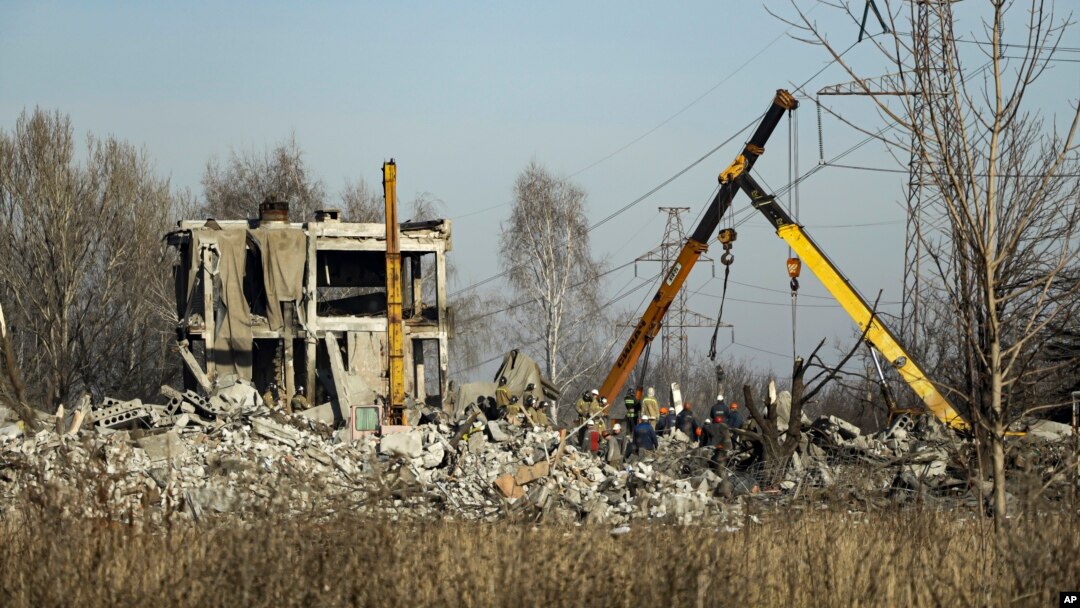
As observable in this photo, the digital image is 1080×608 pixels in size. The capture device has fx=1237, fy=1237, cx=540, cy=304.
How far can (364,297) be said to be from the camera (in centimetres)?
3384

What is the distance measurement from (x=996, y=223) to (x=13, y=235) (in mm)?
39682

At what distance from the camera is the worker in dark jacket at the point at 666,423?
80.0 ft

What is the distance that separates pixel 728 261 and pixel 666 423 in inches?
142

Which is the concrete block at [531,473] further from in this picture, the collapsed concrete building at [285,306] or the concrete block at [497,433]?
the collapsed concrete building at [285,306]

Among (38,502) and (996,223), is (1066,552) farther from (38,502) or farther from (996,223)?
(38,502)

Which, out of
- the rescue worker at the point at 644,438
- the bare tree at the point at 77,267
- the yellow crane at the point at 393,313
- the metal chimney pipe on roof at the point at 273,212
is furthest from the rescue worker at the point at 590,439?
the bare tree at the point at 77,267

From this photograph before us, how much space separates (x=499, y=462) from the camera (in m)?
18.6

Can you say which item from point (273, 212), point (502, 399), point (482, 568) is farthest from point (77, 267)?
point (482, 568)

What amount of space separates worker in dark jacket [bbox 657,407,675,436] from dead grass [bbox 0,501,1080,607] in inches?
602

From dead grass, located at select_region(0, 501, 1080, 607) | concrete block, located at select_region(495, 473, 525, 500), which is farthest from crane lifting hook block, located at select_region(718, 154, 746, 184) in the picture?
dead grass, located at select_region(0, 501, 1080, 607)

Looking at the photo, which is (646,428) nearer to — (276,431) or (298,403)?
(276,431)

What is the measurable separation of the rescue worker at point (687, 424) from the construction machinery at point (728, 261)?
2912mm

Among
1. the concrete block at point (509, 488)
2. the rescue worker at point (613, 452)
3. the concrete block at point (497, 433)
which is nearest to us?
the concrete block at point (509, 488)

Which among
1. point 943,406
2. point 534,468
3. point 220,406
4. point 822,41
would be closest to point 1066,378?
point 943,406
